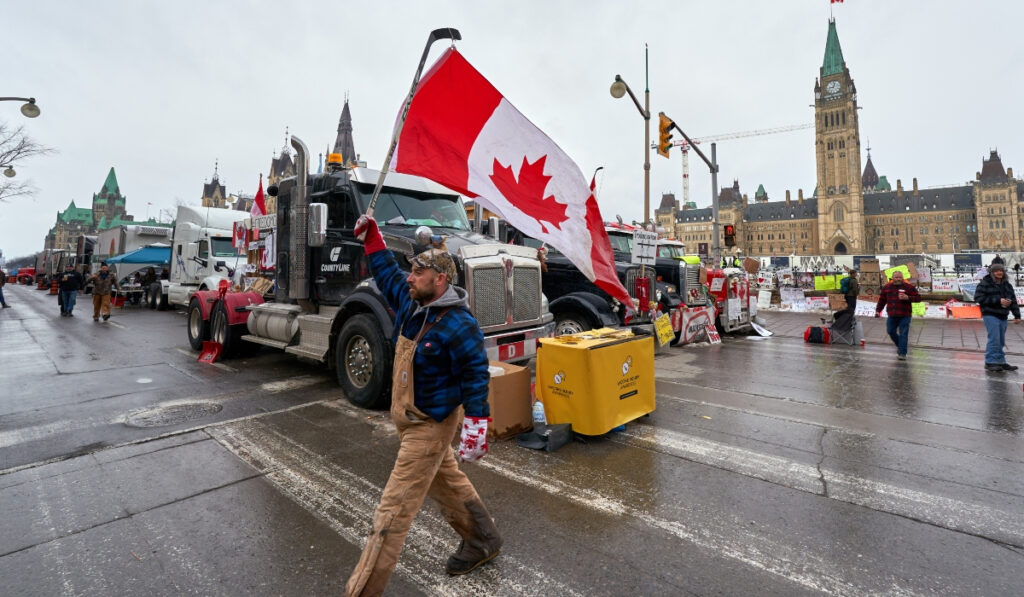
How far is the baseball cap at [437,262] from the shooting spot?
2.66 meters

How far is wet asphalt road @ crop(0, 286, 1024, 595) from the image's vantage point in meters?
2.74

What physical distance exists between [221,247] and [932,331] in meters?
22.8

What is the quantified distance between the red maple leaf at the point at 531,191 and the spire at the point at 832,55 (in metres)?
171

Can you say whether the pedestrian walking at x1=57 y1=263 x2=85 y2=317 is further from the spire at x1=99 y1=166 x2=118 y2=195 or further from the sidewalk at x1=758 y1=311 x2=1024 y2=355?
the spire at x1=99 y1=166 x2=118 y2=195

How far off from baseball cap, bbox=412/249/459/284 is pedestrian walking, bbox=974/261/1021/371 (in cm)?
990

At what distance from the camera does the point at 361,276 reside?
6.80 metres

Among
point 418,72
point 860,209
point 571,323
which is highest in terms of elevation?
point 860,209

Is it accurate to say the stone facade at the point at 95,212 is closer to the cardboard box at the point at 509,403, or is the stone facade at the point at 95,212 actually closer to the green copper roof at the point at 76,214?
the green copper roof at the point at 76,214

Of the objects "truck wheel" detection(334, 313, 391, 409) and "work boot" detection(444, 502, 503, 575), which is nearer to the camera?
"work boot" detection(444, 502, 503, 575)

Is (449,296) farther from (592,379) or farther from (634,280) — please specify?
(634,280)

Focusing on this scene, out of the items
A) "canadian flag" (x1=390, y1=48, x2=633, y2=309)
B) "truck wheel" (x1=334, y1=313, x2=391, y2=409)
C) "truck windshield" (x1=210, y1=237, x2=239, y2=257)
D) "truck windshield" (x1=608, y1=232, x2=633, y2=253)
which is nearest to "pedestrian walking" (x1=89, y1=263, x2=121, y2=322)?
"truck windshield" (x1=210, y1=237, x2=239, y2=257)

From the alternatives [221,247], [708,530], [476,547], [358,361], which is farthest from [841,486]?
[221,247]

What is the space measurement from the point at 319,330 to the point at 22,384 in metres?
4.53

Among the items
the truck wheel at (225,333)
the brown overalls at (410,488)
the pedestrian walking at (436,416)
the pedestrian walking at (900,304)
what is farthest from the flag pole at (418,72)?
the pedestrian walking at (900,304)
